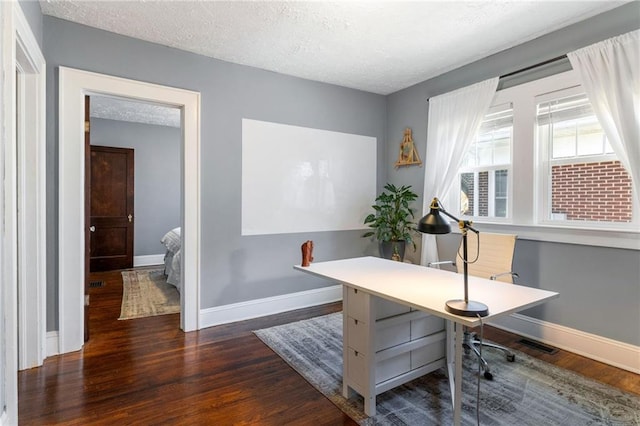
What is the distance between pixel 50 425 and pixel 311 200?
2793 millimetres

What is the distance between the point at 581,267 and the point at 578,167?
2.68 feet

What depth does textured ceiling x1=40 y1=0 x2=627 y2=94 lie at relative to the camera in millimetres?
2391

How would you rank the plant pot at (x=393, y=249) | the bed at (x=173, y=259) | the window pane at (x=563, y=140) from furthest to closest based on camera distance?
the bed at (x=173, y=259) < the plant pot at (x=393, y=249) < the window pane at (x=563, y=140)

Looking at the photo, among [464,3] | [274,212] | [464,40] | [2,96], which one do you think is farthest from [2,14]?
[464,40]

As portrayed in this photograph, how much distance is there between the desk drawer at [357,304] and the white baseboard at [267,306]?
1.72 metres

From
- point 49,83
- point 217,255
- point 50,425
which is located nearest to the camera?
point 50,425

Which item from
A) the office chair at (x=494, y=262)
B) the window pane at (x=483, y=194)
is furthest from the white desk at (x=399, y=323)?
the window pane at (x=483, y=194)

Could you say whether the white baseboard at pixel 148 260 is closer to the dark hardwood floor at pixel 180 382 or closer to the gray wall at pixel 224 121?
the dark hardwood floor at pixel 180 382

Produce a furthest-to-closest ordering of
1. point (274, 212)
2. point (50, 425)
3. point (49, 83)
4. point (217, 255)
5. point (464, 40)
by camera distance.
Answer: point (274, 212), point (217, 255), point (464, 40), point (49, 83), point (50, 425)

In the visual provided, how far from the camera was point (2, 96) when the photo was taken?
4.98 feet

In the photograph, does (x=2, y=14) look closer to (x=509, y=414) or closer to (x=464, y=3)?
Result: (x=464, y=3)

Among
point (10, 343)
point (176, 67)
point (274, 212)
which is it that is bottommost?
point (10, 343)

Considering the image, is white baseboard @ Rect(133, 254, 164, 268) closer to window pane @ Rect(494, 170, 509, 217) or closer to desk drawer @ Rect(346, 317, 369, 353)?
desk drawer @ Rect(346, 317, 369, 353)

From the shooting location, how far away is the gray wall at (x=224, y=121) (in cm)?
262
